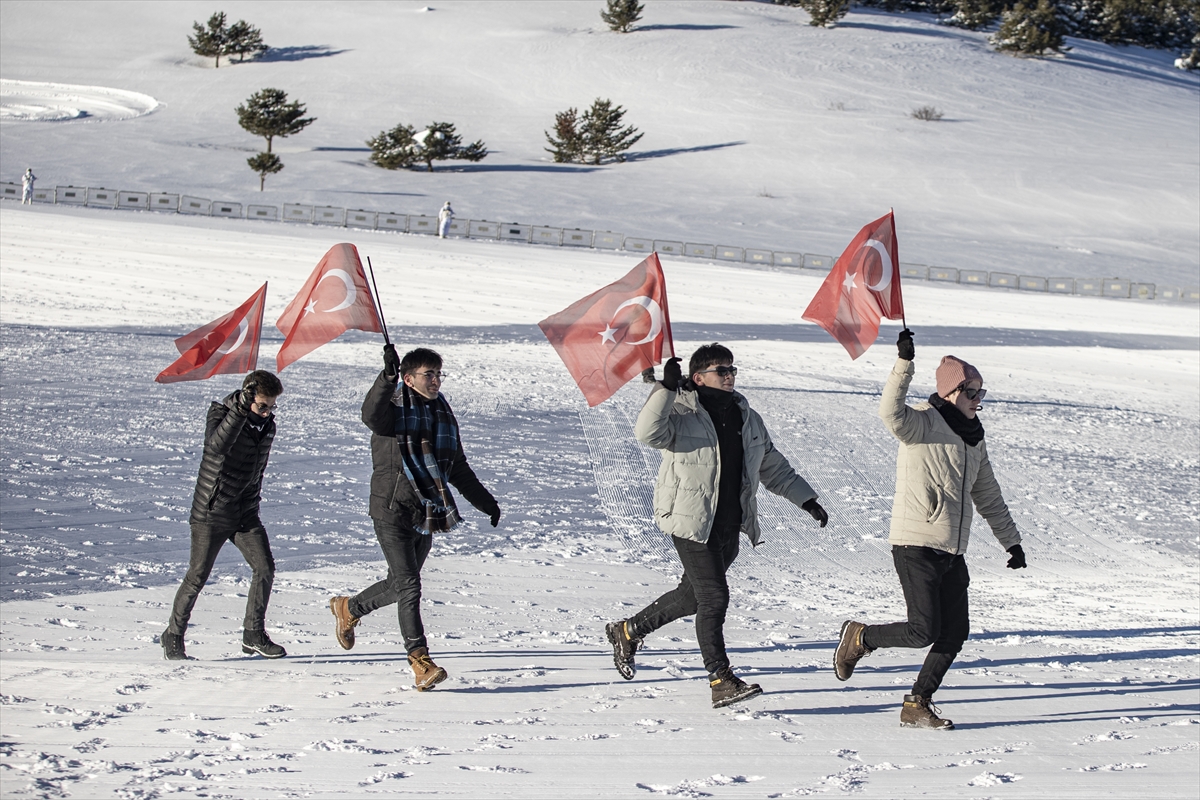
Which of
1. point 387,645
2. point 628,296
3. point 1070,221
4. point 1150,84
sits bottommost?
point 387,645

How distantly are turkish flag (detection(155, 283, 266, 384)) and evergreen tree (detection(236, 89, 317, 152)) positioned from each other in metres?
45.4

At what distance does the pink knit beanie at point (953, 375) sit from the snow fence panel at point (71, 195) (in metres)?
33.9

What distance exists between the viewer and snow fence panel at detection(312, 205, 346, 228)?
35094 millimetres

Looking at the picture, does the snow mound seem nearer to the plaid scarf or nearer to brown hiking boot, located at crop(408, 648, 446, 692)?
the plaid scarf

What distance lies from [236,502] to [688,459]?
2.06 meters

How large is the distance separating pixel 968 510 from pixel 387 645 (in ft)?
9.16

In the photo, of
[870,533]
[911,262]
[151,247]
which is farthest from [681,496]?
[911,262]

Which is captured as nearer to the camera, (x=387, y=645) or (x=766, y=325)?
(x=387, y=645)

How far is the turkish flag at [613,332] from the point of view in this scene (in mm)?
5508

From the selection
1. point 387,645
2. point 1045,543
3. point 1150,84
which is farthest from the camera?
point 1150,84

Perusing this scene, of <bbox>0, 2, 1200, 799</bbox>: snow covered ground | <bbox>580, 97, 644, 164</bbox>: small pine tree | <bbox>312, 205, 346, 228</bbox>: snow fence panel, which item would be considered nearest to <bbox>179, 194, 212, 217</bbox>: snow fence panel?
<bbox>312, 205, 346, 228</bbox>: snow fence panel

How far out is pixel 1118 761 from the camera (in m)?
4.77

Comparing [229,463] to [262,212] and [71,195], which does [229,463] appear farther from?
[71,195]

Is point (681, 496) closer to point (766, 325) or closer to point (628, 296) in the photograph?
point (628, 296)
